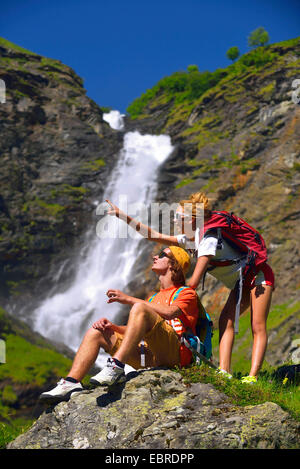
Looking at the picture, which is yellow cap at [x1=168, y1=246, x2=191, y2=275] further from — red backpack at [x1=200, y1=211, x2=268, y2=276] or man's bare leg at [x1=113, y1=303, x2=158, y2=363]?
man's bare leg at [x1=113, y1=303, x2=158, y2=363]

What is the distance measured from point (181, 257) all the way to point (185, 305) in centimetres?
68

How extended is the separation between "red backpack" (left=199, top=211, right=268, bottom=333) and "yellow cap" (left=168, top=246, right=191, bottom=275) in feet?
1.16

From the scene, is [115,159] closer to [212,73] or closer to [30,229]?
[30,229]

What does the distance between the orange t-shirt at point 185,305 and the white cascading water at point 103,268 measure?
1998 centimetres

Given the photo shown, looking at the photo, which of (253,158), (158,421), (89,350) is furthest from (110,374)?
(253,158)

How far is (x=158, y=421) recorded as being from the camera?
5.19m

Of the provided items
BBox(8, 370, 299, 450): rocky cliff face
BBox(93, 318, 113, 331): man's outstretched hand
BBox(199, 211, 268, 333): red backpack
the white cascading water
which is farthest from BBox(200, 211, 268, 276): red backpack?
the white cascading water

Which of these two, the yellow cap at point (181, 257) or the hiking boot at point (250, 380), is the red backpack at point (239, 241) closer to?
the yellow cap at point (181, 257)

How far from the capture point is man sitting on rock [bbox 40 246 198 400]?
5.49 metres

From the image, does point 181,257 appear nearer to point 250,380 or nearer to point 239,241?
point 239,241

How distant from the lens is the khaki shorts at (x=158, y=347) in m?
5.80

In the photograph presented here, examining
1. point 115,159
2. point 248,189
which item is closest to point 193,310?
point 248,189

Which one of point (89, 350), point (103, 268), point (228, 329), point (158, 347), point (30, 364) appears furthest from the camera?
point (103, 268)

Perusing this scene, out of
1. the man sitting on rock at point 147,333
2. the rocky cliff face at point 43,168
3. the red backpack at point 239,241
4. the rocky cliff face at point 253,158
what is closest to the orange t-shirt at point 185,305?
the man sitting on rock at point 147,333
